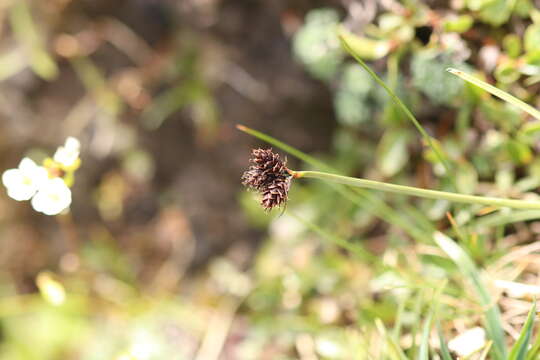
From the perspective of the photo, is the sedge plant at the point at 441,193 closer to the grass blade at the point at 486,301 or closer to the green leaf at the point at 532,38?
the grass blade at the point at 486,301

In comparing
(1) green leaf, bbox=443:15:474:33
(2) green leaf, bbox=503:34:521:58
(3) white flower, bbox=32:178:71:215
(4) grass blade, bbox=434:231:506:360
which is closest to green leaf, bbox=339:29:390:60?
(1) green leaf, bbox=443:15:474:33

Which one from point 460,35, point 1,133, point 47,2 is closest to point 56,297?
point 1,133

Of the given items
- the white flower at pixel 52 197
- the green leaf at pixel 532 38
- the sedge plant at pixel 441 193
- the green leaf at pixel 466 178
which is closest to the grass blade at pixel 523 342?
the sedge plant at pixel 441 193

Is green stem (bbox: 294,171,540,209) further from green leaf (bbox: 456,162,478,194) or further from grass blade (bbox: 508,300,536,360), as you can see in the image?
green leaf (bbox: 456,162,478,194)

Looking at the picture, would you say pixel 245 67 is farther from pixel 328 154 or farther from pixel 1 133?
pixel 1 133

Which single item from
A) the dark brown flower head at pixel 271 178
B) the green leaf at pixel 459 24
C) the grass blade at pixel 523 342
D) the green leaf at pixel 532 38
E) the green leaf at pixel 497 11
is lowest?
the grass blade at pixel 523 342

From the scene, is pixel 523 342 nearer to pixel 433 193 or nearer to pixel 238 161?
pixel 433 193

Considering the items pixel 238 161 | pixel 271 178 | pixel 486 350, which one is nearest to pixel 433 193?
pixel 271 178
